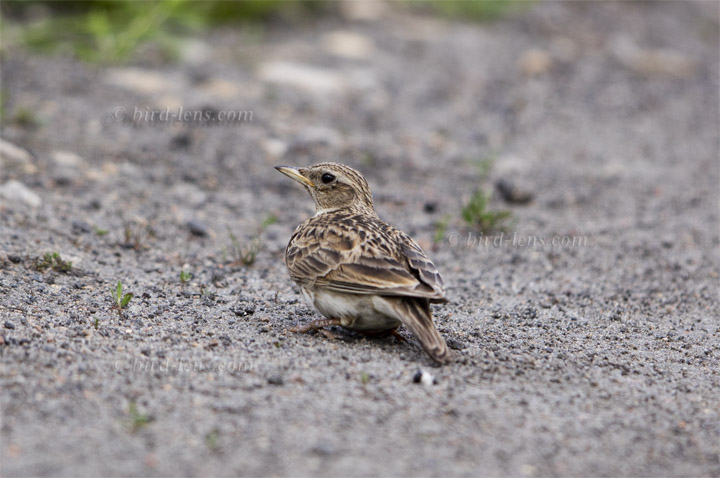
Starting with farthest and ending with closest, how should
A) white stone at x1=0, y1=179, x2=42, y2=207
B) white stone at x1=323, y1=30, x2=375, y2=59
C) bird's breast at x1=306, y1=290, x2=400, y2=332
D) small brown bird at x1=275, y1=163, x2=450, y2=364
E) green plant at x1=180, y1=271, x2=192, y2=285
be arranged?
white stone at x1=323, y1=30, x2=375, y2=59 → white stone at x1=0, y1=179, x2=42, y2=207 → green plant at x1=180, y1=271, x2=192, y2=285 → bird's breast at x1=306, y1=290, x2=400, y2=332 → small brown bird at x1=275, y1=163, x2=450, y2=364

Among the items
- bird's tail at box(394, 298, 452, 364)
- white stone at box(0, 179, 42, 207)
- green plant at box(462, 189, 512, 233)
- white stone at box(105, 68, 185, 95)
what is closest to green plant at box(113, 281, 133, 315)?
bird's tail at box(394, 298, 452, 364)

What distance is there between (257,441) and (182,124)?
622 centimetres

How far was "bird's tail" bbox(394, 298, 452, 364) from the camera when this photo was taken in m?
4.88

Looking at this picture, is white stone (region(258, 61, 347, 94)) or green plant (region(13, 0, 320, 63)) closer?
green plant (region(13, 0, 320, 63))

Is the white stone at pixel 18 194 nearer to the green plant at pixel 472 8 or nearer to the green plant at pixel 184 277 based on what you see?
the green plant at pixel 184 277

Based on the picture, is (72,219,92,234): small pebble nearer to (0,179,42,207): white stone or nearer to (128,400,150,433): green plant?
(0,179,42,207): white stone

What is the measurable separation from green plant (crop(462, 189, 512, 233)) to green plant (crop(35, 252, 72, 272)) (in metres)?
3.49

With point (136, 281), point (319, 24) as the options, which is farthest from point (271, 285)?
point (319, 24)

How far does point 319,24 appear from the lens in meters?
Answer: 13.5

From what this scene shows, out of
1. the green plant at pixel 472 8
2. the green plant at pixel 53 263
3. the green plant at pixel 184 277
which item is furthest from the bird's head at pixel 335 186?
the green plant at pixel 472 8

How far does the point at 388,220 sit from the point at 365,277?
10.2ft

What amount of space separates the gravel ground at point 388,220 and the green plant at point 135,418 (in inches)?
0.6

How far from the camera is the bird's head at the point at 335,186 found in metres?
6.51

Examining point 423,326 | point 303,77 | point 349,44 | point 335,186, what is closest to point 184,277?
point 335,186
